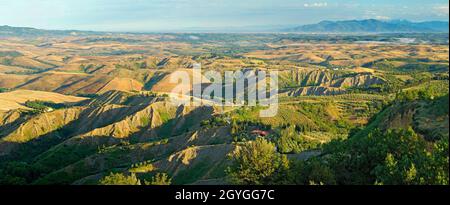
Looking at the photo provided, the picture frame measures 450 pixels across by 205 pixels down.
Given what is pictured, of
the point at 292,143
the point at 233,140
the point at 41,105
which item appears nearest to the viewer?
the point at 292,143

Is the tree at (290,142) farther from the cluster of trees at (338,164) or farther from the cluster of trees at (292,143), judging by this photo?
the cluster of trees at (338,164)

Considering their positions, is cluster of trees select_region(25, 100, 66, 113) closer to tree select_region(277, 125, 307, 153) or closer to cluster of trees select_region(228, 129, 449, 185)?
tree select_region(277, 125, 307, 153)

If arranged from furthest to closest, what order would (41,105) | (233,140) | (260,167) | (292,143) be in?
(41,105) < (233,140) < (292,143) < (260,167)

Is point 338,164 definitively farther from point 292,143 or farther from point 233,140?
point 233,140

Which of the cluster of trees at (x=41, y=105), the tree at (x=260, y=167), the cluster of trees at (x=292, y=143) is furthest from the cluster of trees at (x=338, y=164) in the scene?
the cluster of trees at (x=41, y=105)

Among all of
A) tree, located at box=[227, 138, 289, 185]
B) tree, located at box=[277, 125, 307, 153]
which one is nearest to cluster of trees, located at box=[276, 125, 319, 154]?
tree, located at box=[277, 125, 307, 153]

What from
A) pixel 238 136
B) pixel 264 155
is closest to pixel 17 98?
pixel 238 136

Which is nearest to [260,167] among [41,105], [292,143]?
[292,143]

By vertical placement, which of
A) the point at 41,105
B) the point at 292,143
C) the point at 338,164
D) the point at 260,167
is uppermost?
the point at 260,167
